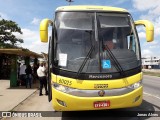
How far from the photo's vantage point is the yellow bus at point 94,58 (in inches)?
316

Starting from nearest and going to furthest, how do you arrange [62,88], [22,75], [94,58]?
[62,88]
[94,58]
[22,75]

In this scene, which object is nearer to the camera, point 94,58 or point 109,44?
point 94,58

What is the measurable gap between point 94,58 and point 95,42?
53cm

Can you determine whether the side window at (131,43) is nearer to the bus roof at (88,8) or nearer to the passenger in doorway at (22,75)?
the bus roof at (88,8)

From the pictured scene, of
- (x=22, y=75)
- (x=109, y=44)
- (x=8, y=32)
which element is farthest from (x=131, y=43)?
(x=8, y=32)

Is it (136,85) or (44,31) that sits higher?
(44,31)

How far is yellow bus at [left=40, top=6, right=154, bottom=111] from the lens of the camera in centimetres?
802

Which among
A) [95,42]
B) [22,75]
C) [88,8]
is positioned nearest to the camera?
[95,42]

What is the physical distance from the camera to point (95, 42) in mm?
8531

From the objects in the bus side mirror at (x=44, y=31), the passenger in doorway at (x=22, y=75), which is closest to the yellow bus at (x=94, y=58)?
the bus side mirror at (x=44, y=31)

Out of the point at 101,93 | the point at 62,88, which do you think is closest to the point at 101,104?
the point at 101,93

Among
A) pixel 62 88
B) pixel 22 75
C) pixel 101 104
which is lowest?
pixel 22 75

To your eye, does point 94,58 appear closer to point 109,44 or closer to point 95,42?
point 95,42

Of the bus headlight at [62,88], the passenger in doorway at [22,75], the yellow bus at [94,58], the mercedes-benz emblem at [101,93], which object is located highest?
the yellow bus at [94,58]
